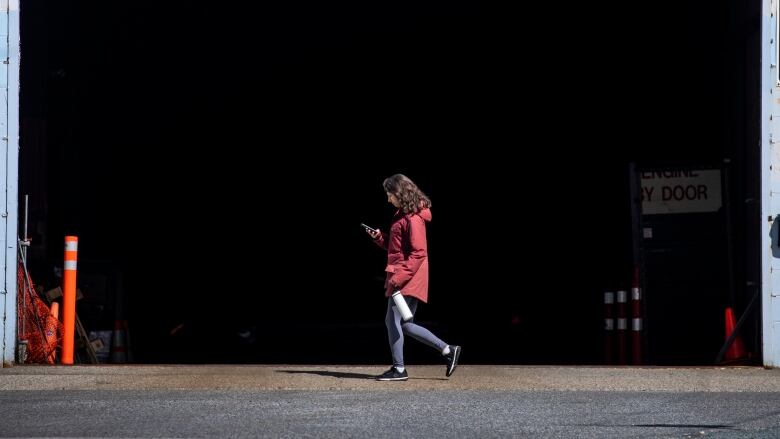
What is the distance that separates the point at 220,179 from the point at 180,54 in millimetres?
2809

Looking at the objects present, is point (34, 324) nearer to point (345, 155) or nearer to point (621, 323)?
point (621, 323)

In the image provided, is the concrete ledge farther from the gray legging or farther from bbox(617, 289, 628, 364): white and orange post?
bbox(617, 289, 628, 364): white and orange post

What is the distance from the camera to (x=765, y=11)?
11078mm

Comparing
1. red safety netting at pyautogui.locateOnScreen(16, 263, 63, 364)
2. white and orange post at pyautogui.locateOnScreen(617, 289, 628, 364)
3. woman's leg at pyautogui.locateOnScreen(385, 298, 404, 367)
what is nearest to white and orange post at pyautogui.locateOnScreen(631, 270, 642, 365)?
white and orange post at pyautogui.locateOnScreen(617, 289, 628, 364)

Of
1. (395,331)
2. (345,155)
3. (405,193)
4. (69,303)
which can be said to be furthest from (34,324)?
(345,155)

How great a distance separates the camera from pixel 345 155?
2361 centimetres

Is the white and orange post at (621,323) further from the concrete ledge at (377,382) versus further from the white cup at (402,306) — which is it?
the white cup at (402,306)

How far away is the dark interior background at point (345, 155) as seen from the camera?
19297 millimetres

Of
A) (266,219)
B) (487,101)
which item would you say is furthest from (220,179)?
(487,101)

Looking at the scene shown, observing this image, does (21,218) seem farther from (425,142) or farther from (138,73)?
(425,142)

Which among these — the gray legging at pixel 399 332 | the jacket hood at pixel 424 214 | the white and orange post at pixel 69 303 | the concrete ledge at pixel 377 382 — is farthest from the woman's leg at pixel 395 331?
the white and orange post at pixel 69 303

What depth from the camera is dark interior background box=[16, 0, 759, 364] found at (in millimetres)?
19297

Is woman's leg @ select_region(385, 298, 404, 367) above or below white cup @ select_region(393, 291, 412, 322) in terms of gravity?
below

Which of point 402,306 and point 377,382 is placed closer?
point 402,306
